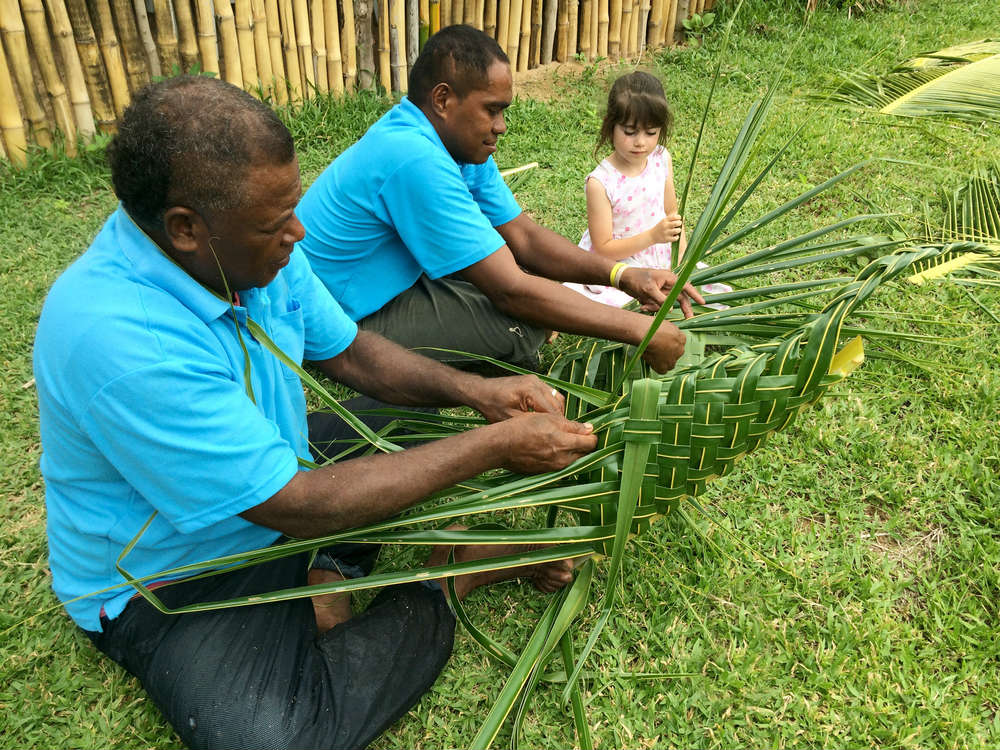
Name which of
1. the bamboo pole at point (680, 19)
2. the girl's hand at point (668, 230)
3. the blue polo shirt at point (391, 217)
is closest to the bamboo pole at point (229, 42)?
the blue polo shirt at point (391, 217)

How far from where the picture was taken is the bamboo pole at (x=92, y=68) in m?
3.64

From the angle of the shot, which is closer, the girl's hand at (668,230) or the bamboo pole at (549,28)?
the girl's hand at (668,230)

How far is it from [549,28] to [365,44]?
1.33m

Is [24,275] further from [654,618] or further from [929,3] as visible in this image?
[929,3]

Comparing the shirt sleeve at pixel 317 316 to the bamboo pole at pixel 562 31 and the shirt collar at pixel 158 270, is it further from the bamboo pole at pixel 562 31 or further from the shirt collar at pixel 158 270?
the bamboo pole at pixel 562 31

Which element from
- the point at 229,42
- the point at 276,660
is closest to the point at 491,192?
the point at 276,660

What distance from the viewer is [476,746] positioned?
159 centimetres

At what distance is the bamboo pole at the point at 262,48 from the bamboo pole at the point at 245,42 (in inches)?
0.9

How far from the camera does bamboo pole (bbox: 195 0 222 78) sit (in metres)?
3.90

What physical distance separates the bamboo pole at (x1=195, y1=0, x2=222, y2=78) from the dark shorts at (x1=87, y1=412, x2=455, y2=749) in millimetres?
3100

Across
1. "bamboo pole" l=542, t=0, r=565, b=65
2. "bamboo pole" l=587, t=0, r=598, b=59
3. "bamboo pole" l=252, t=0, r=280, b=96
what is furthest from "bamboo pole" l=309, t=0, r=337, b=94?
"bamboo pole" l=587, t=0, r=598, b=59

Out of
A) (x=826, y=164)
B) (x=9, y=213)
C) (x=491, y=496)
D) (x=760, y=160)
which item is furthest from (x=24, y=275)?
(x=826, y=164)

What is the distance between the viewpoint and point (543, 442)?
172 cm

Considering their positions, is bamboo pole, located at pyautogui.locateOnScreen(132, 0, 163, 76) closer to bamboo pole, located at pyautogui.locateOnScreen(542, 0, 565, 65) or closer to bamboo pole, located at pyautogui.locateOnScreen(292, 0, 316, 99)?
bamboo pole, located at pyautogui.locateOnScreen(292, 0, 316, 99)
